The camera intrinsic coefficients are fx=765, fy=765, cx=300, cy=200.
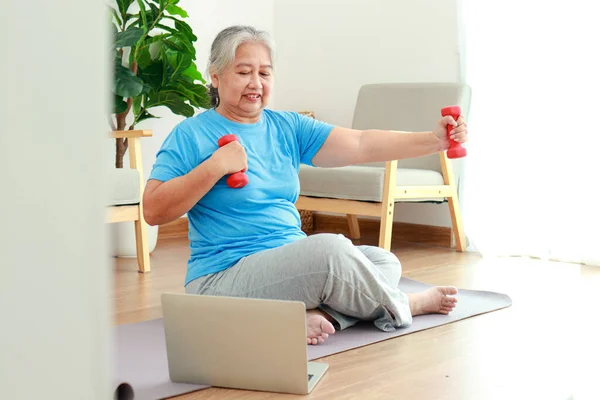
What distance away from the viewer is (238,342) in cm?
158

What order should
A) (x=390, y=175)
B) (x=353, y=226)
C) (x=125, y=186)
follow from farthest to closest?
(x=353, y=226) → (x=390, y=175) → (x=125, y=186)

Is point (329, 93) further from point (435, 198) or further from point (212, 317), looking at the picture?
point (212, 317)

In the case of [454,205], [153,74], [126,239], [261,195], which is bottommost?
[126,239]

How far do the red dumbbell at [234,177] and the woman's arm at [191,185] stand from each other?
0.02m

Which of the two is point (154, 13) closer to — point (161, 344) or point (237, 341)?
point (161, 344)

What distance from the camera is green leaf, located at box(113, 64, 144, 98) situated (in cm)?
Result: 334

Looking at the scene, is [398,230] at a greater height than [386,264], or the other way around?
[386,264]

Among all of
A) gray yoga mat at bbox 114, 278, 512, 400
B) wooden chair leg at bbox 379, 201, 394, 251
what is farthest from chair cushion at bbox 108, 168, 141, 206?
wooden chair leg at bbox 379, 201, 394, 251

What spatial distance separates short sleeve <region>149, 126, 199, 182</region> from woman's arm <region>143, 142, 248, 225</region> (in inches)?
1.7

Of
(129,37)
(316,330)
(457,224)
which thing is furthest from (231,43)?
(457,224)

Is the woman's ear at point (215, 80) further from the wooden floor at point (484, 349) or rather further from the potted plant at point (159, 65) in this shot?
the potted plant at point (159, 65)

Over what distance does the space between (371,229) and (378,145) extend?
233 centimetres

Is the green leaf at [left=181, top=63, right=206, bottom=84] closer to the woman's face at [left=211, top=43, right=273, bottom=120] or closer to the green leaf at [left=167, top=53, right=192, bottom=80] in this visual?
the green leaf at [left=167, top=53, right=192, bottom=80]

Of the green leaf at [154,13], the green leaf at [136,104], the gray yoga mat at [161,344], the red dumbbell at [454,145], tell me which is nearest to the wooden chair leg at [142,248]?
the green leaf at [136,104]
